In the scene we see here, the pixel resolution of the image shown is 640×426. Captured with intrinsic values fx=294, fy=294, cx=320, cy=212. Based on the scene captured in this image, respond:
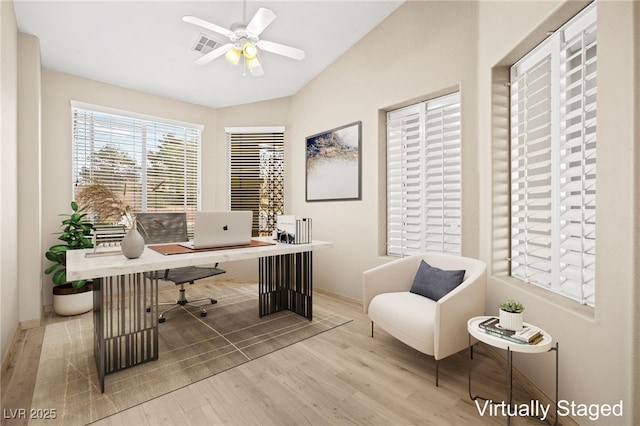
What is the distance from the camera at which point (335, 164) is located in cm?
408

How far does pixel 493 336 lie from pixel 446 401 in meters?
0.53

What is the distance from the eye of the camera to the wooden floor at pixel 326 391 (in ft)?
5.49

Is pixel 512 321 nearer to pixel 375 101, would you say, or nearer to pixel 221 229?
pixel 221 229

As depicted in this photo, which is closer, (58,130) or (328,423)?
(328,423)

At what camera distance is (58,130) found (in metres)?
3.60

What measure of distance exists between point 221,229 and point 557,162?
2.55m

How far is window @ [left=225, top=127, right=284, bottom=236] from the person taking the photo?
4898 mm

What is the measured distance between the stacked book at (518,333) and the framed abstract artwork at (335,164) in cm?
225

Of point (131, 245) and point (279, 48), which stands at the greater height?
point (279, 48)

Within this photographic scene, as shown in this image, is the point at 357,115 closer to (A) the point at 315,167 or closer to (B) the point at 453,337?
(A) the point at 315,167

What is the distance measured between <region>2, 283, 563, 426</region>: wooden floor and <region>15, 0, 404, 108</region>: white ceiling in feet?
9.70

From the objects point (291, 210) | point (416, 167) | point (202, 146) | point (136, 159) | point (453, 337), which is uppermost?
point (202, 146)

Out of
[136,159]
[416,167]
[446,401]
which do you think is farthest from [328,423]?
[136,159]

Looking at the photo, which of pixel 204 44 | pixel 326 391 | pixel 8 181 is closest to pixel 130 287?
pixel 8 181
